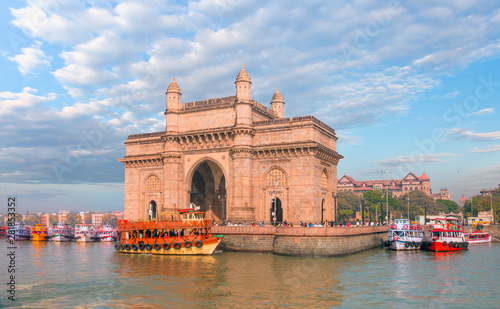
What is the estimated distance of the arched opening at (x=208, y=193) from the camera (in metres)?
59.1

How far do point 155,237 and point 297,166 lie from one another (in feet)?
54.4

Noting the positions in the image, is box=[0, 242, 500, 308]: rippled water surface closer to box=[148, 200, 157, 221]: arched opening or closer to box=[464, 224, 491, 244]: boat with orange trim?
box=[148, 200, 157, 221]: arched opening

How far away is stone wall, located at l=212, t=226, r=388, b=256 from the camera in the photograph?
39.2 metres

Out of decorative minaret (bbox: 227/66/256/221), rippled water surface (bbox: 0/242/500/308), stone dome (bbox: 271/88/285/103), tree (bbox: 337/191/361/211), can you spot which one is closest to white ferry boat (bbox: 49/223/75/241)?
rippled water surface (bbox: 0/242/500/308)

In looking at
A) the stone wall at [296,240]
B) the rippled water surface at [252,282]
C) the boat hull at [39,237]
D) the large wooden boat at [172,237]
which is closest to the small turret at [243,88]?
the large wooden boat at [172,237]

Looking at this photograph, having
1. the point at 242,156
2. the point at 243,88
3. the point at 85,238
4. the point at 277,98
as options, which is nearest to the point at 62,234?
the point at 85,238

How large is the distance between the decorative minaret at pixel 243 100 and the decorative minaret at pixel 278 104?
1157cm

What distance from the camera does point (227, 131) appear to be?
167ft

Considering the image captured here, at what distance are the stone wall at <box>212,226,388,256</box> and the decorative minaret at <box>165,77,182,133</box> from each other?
1567 cm

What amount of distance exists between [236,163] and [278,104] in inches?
625

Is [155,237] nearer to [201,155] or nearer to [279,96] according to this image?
[201,155]

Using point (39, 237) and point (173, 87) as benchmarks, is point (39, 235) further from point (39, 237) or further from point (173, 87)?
point (173, 87)

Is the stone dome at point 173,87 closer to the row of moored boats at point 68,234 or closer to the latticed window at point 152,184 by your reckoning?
the latticed window at point 152,184

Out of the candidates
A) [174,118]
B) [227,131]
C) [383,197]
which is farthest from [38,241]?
[383,197]
